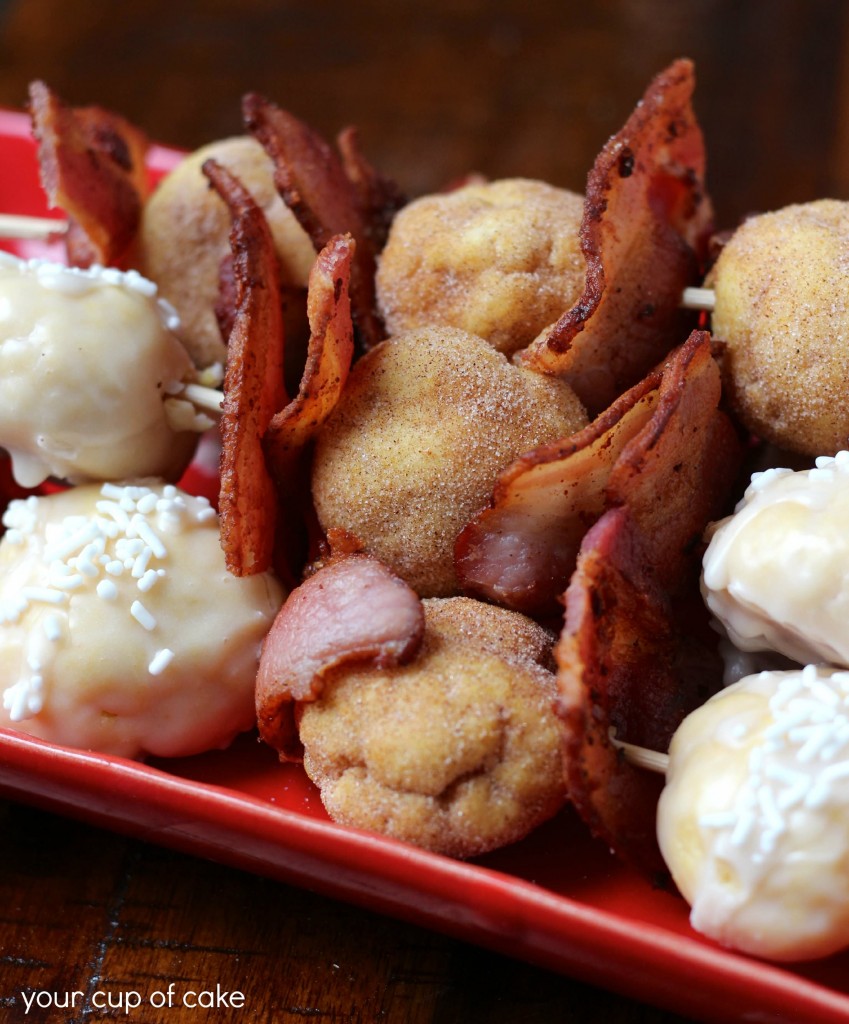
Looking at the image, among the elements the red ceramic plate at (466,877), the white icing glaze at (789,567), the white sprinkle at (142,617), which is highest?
the white icing glaze at (789,567)

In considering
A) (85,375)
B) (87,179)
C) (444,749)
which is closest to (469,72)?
(87,179)

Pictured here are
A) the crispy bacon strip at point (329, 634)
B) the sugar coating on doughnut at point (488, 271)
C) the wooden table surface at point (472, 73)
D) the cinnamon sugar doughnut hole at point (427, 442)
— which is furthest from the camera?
the wooden table surface at point (472, 73)

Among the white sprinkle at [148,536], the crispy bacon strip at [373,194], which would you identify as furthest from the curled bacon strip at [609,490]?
the crispy bacon strip at [373,194]

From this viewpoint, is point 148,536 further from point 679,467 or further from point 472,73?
point 472,73

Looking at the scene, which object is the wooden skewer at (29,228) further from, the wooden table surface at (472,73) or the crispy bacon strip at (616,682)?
the wooden table surface at (472,73)

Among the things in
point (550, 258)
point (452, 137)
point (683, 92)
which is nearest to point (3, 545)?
point (550, 258)

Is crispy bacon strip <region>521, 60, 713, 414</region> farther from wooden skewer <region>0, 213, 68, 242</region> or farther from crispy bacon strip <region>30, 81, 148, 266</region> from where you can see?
wooden skewer <region>0, 213, 68, 242</region>

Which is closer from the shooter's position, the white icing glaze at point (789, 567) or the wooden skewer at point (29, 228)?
the white icing glaze at point (789, 567)

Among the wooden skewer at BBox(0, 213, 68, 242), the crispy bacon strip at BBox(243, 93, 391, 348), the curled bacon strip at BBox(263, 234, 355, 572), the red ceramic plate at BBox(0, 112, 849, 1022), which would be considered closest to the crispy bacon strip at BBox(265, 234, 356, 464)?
the curled bacon strip at BBox(263, 234, 355, 572)

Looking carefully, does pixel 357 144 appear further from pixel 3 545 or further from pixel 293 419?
pixel 3 545
